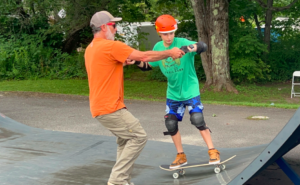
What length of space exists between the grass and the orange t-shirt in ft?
30.0

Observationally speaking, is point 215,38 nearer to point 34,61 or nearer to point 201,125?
point 34,61

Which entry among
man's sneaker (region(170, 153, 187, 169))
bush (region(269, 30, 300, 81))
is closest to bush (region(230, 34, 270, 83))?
bush (region(269, 30, 300, 81))

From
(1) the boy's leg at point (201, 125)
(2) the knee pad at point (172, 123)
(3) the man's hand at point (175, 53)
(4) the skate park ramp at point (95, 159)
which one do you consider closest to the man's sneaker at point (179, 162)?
(4) the skate park ramp at point (95, 159)

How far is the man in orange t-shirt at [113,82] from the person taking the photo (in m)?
3.57

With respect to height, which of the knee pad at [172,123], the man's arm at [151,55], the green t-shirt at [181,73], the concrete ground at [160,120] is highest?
the man's arm at [151,55]

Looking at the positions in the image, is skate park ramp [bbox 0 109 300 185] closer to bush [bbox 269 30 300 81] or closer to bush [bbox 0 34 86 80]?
bush [bbox 0 34 86 80]

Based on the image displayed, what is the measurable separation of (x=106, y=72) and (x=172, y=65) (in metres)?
1.01

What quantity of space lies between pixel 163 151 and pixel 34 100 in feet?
24.5

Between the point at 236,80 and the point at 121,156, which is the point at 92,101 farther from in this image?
the point at 236,80

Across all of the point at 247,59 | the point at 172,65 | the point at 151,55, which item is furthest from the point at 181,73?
the point at 247,59

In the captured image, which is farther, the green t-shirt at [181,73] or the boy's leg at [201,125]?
the green t-shirt at [181,73]

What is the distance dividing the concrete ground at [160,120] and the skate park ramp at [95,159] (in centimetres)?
72

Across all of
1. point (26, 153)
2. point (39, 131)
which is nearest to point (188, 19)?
point (39, 131)

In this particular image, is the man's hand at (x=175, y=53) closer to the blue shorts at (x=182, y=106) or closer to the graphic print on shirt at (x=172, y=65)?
the graphic print on shirt at (x=172, y=65)
